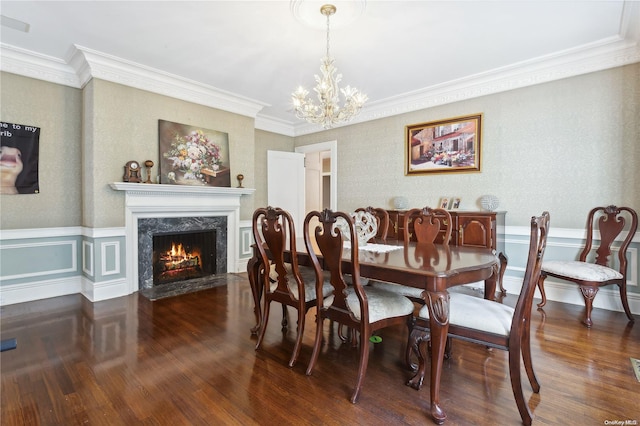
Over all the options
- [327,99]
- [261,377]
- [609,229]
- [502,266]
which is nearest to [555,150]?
[609,229]

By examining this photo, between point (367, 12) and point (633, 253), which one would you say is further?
point (633, 253)

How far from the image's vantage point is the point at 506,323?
64.7 inches

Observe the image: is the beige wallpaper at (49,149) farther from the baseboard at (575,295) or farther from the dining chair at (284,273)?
the baseboard at (575,295)

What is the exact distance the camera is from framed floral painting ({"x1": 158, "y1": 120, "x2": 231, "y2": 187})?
4137 millimetres

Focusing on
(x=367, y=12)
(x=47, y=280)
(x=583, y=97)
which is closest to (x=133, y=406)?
(x=47, y=280)

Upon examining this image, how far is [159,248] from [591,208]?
206 inches

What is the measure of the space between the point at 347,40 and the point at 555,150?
2618mm

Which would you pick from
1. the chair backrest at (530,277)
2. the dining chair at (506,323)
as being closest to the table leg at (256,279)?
the dining chair at (506,323)

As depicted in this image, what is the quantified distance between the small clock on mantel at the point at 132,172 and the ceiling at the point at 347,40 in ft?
3.46

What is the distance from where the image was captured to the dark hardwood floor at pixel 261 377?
1.63 m

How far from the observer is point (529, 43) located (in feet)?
10.4

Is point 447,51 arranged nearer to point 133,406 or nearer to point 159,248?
point 133,406

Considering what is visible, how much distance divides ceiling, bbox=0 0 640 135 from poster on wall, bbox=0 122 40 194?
671mm

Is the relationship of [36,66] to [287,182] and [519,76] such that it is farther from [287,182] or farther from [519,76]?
[519,76]
